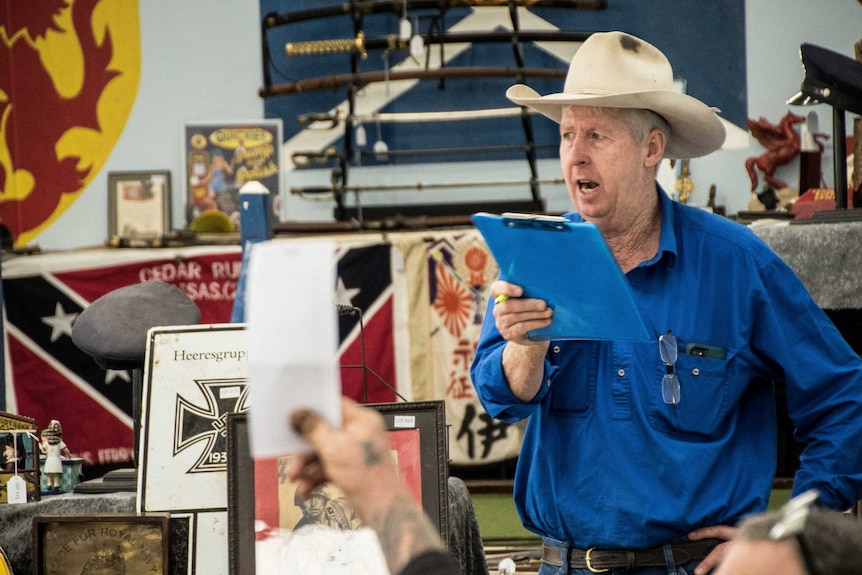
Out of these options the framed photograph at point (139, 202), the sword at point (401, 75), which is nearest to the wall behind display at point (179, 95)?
the framed photograph at point (139, 202)

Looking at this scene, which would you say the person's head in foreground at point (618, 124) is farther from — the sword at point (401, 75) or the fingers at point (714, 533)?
the sword at point (401, 75)

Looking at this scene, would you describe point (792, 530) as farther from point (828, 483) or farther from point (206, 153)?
point (206, 153)

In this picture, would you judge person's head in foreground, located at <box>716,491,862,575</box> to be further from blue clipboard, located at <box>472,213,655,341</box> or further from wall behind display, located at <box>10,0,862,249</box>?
wall behind display, located at <box>10,0,862,249</box>

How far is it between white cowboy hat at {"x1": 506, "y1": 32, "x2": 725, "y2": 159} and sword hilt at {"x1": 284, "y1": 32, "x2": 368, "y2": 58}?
416 cm

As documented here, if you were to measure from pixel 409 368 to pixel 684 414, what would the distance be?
11.4ft

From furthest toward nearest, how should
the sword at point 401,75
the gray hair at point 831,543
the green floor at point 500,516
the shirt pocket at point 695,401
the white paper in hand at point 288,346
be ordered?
the sword at point 401,75 < the green floor at point 500,516 < the shirt pocket at point 695,401 < the gray hair at point 831,543 < the white paper in hand at point 288,346

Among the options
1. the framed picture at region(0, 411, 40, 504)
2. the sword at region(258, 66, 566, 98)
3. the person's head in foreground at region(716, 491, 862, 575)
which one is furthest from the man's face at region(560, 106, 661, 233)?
the sword at region(258, 66, 566, 98)

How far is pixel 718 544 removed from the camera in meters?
1.98

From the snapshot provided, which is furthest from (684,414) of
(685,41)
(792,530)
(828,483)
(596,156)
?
(685,41)

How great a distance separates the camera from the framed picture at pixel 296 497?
7.31 ft

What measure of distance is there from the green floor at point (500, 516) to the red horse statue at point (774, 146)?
2016 millimetres

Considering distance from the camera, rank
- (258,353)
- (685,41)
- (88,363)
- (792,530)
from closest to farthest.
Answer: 1. (258,353)
2. (792,530)
3. (88,363)
4. (685,41)

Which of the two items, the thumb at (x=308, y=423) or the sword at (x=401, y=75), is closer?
the thumb at (x=308, y=423)

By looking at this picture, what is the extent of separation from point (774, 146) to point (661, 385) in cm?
456
